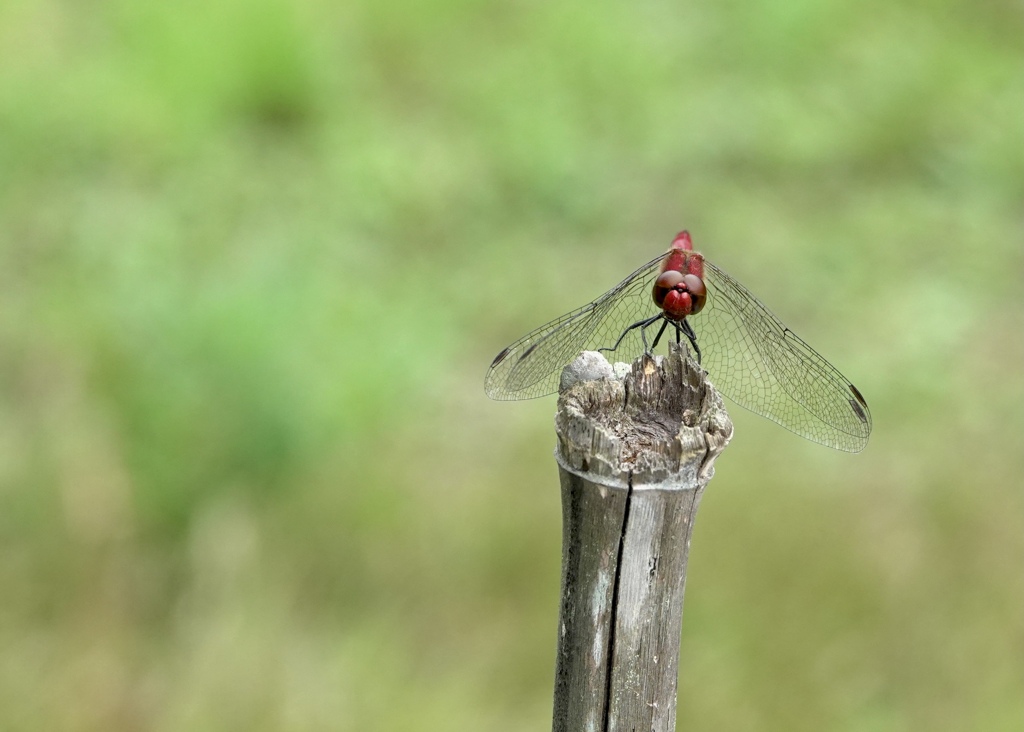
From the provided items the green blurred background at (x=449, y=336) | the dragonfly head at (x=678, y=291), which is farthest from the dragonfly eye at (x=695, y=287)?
the green blurred background at (x=449, y=336)

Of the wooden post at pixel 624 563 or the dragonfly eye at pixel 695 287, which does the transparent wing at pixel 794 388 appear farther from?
the wooden post at pixel 624 563

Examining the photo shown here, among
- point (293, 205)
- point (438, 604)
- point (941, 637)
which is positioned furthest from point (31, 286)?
point (941, 637)

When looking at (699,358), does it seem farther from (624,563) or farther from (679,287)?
(624,563)

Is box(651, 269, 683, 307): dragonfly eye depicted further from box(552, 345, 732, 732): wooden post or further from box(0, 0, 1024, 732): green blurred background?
box(0, 0, 1024, 732): green blurred background

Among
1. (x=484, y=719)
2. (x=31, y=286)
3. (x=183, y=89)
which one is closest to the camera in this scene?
(x=484, y=719)

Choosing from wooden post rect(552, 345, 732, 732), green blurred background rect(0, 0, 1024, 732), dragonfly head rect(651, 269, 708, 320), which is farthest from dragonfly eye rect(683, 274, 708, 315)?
green blurred background rect(0, 0, 1024, 732)

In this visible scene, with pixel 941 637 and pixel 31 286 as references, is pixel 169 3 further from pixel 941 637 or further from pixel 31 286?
pixel 941 637
